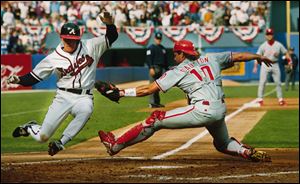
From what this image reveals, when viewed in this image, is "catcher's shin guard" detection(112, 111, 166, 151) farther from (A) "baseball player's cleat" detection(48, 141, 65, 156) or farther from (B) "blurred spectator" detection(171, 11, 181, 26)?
(B) "blurred spectator" detection(171, 11, 181, 26)

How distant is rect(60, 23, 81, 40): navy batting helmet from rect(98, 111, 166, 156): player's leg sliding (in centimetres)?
233

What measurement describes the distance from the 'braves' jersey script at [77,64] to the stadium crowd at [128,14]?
2398 cm

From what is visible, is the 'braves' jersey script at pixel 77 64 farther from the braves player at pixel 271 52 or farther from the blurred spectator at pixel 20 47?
the blurred spectator at pixel 20 47

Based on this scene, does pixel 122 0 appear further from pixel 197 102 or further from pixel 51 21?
pixel 197 102

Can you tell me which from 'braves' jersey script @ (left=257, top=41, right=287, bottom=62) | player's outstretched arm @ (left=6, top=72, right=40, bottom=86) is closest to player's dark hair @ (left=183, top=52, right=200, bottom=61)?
player's outstretched arm @ (left=6, top=72, right=40, bottom=86)

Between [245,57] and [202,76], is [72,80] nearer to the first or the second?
[202,76]

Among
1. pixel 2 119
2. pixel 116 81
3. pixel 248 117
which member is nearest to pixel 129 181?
pixel 248 117

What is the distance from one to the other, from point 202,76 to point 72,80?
6.55 feet

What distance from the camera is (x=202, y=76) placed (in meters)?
12.8

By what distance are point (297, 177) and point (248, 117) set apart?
1272 centimetres

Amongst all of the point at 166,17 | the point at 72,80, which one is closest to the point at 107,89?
the point at 72,80

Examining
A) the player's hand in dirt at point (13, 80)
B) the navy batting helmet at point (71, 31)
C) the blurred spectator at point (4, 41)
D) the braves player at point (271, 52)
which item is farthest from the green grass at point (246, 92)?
the navy batting helmet at point (71, 31)

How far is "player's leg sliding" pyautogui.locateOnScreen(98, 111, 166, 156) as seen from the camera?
13.2 meters

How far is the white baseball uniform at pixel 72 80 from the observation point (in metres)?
11.9
